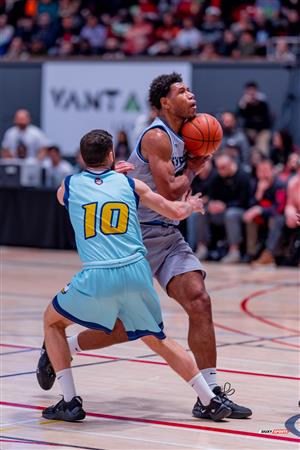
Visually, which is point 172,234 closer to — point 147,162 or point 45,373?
point 147,162

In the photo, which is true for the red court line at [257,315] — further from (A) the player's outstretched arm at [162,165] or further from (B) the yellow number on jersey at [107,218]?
(B) the yellow number on jersey at [107,218]

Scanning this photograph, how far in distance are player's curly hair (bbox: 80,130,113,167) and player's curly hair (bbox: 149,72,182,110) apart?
Result: 84cm

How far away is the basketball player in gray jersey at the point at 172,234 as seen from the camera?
268 inches

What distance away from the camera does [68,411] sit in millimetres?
6371

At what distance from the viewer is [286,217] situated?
16.6m

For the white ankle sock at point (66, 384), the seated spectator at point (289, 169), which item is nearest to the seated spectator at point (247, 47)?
the seated spectator at point (289, 169)

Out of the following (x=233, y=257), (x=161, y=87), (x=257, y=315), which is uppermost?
(x=161, y=87)

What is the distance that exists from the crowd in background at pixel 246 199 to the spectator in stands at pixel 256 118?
26cm

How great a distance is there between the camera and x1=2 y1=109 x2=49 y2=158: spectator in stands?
2045 cm

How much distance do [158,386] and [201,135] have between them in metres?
1.84

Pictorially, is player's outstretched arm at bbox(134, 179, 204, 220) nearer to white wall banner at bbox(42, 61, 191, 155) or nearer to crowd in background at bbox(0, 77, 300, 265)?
crowd in background at bbox(0, 77, 300, 265)

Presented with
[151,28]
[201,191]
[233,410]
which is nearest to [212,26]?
[151,28]

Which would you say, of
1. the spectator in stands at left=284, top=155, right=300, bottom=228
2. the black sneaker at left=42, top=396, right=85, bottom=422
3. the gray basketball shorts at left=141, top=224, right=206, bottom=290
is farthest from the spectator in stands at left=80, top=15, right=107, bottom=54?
the black sneaker at left=42, top=396, right=85, bottom=422

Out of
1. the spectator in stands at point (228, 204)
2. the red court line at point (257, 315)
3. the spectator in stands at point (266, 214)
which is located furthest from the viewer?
the spectator in stands at point (228, 204)
